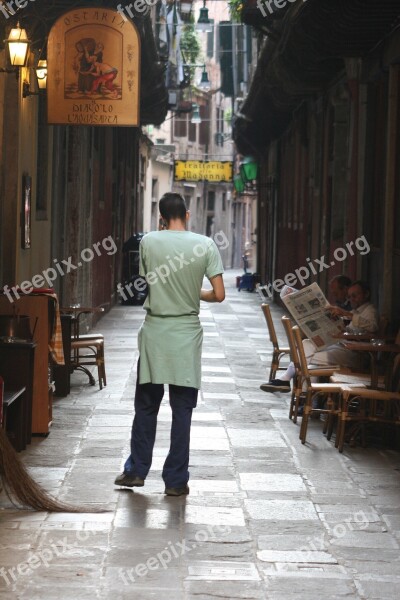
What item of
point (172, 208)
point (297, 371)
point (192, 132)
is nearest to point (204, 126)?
point (192, 132)

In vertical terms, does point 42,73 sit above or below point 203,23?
below

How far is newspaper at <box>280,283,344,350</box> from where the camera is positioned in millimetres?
11883

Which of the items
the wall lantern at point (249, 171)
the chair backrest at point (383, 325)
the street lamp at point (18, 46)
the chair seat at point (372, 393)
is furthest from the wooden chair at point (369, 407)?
the wall lantern at point (249, 171)

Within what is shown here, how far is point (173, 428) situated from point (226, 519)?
2.82 ft

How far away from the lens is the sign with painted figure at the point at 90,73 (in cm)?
1251

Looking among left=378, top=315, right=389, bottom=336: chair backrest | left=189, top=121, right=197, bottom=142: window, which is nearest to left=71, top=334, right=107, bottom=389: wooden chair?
left=378, top=315, right=389, bottom=336: chair backrest

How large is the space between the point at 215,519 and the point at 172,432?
82 centimetres

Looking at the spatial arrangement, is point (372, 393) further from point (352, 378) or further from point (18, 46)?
point (18, 46)

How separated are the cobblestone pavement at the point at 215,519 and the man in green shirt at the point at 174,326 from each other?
1.29 ft

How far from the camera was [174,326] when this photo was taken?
26.6ft

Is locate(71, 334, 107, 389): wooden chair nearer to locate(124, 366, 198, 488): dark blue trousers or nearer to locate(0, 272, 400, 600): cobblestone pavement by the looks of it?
locate(0, 272, 400, 600): cobblestone pavement

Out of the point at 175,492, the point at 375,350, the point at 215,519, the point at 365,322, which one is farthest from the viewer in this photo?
the point at 365,322

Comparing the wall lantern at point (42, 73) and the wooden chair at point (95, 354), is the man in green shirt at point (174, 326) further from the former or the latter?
the wall lantern at point (42, 73)

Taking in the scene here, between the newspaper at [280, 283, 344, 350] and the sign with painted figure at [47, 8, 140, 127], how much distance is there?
2.29 meters
